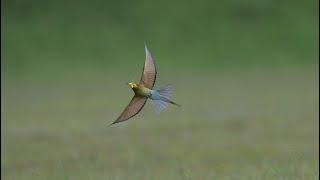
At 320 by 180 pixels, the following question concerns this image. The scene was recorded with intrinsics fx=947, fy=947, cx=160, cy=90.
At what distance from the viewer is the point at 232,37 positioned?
3916cm

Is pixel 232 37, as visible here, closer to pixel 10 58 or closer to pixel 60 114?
pixel 10 58

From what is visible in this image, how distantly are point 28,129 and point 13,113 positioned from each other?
4.03 meters

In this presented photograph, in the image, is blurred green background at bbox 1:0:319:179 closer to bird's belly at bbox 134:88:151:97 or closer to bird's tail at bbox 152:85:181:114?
bird's tail at bbox 152:85:181:114

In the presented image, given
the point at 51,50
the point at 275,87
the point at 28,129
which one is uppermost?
the point at 28,129

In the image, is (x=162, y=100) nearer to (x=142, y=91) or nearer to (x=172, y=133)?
(x=142, y=91)

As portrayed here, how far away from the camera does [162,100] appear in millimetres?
4852

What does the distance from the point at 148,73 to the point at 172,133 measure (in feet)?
38.3

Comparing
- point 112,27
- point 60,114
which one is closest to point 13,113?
point 60,114

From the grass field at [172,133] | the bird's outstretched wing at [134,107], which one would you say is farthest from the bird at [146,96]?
the grass field at [172,133]

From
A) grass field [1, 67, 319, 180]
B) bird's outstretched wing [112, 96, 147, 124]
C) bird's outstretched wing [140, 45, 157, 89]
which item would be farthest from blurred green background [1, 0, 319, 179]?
bird's outstretched wing [112, 96, 147, 124]

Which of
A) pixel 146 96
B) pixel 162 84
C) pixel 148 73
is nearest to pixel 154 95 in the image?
pixel 146 96

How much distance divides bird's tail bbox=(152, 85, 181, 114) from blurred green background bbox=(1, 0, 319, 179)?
2.68 meters

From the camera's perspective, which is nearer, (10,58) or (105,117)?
(105,117)

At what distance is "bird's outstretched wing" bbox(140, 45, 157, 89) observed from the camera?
16.3 feet
